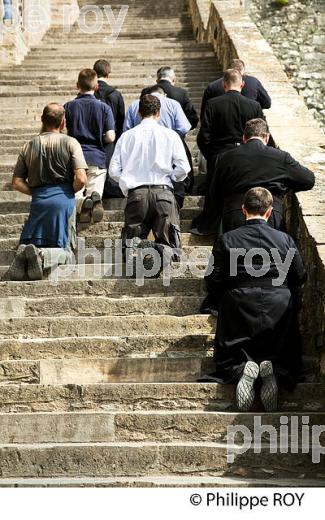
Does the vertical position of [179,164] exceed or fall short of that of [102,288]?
it exceeds it

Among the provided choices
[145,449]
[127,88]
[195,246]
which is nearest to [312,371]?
[145,449]

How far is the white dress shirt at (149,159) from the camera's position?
967 centimetres

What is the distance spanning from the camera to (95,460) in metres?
6.98

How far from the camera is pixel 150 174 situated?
9672mm

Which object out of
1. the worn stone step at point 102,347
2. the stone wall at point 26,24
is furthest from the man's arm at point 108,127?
the stone wall at point 26,24

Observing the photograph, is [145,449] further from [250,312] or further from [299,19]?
[299,19]

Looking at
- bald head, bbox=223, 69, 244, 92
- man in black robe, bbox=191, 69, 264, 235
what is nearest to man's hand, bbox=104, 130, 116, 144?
man in black robe, bbox=191, 69, 264, 235

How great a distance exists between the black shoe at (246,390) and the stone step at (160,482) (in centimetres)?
53

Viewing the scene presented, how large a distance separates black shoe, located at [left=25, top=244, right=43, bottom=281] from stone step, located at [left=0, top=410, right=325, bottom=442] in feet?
6.74

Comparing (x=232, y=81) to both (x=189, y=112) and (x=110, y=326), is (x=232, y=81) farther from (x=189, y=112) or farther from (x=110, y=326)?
(x=110, y=326)

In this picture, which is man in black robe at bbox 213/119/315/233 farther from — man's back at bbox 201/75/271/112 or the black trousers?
man's back at bbox 201/75/271/112

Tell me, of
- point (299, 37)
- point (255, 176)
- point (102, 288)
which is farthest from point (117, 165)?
point (299, 37)

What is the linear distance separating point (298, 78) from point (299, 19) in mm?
2096

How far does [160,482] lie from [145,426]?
1.80ft
